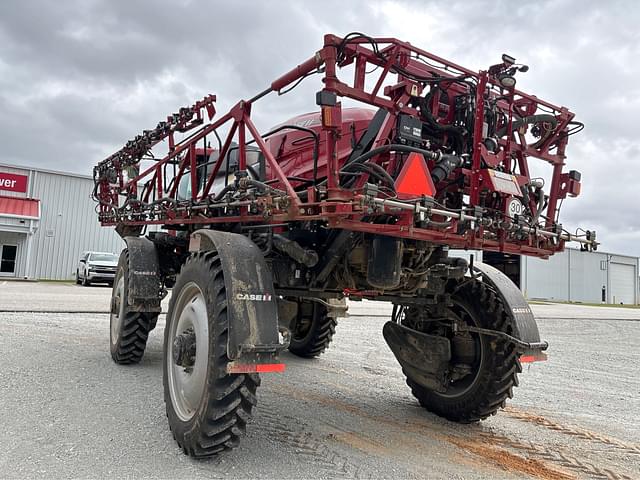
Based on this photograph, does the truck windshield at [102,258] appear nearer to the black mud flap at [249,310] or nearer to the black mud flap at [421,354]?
the black mud flap at [421,354]

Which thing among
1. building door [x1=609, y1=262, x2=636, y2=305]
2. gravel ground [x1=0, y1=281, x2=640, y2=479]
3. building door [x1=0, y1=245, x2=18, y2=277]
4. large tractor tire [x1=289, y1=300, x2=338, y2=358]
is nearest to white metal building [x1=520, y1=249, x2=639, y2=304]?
building door [x1=609, y1=262, x2=636, y2=305]

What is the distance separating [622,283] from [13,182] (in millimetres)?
55340

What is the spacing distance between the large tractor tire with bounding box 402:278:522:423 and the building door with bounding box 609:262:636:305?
55.3 meters

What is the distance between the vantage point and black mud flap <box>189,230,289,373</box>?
134 inches

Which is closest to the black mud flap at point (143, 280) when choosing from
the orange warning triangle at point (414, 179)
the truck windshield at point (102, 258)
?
the orange warning triangle at point (414, 179)

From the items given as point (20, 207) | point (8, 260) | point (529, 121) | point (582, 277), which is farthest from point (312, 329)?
point (582, 277)

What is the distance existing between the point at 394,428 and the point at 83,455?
8.29ft

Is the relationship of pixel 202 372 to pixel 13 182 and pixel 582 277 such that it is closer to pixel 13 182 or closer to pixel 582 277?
pixel 13 182

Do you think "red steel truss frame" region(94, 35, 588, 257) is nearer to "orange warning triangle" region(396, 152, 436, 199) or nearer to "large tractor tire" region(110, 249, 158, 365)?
"orange warning triangle" region(396, 152, 436, 199)

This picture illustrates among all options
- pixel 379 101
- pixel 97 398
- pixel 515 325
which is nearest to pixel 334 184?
pixel 379 101

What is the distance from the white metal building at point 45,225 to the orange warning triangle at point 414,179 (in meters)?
29.5

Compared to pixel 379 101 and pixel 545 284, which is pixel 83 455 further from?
pixel 545 284

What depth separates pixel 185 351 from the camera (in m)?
3.96

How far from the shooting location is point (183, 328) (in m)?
4.27
